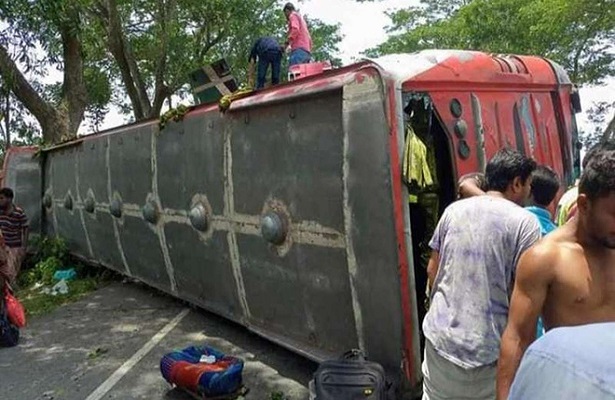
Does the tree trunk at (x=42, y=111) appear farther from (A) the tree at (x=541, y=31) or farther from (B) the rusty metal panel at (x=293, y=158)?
(A) the tree at (x=541, y=31)

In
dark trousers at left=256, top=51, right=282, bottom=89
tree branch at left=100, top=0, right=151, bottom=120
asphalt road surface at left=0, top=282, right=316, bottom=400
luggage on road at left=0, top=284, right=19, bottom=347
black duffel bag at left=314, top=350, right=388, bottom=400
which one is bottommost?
asphalt road surface at left=0, top=282, right=316, bottom=400

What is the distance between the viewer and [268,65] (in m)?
8.02

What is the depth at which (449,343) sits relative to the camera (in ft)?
9.12

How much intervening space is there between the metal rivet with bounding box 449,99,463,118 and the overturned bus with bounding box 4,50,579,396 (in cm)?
1

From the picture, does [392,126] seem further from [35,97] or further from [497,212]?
[35,97]

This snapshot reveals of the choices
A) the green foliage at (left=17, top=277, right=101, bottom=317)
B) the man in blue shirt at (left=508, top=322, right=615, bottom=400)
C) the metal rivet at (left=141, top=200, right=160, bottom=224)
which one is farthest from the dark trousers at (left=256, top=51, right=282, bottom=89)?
Answer: the man in blue shirt at (left=508, top=322, right=615, bottom=400)

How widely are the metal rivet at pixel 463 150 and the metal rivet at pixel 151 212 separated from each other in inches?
159

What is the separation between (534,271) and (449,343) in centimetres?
81

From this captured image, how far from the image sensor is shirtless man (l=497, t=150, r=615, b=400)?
200 cm

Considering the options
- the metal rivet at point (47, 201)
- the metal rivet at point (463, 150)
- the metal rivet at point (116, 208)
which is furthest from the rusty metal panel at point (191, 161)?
the metal rivet at point (47, 201)

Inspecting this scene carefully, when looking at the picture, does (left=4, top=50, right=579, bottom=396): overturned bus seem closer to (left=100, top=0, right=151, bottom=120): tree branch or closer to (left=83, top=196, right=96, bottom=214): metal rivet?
(left=83, top=196, right=96, bottom=214): metal rivet

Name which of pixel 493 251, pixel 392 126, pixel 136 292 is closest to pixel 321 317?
pixel 392 126

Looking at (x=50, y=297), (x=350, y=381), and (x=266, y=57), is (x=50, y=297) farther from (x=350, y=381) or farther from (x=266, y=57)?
(x=350, y=381)

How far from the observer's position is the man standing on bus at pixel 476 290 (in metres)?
2.72
